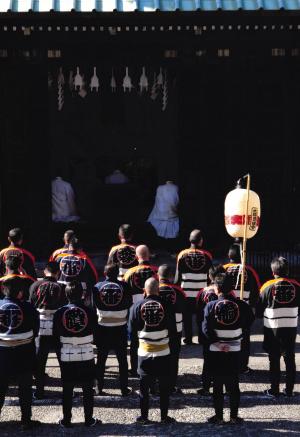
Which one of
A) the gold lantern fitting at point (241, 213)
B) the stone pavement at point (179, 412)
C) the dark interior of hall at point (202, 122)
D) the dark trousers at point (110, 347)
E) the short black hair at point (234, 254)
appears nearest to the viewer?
the stone pavement at point (179, 412)

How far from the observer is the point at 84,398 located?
8.17m

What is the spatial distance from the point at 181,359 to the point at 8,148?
228 inches

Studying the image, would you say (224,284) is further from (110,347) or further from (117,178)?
(117,178)

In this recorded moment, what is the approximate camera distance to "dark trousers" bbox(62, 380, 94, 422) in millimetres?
8141

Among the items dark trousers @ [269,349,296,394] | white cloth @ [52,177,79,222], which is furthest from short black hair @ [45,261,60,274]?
white cloth @ [52,177,79,222]

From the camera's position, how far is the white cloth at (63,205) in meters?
16.5

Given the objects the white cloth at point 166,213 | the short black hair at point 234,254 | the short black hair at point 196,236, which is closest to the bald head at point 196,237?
the short black hair at point 196,236

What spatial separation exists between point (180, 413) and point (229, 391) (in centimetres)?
76

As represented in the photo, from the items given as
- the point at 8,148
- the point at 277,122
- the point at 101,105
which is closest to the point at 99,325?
the point at 8,148

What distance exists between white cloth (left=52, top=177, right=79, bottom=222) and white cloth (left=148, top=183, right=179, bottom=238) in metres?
1.90

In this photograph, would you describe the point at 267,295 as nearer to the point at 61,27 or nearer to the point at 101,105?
the point at 61,27

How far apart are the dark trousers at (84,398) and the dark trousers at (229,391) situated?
55.9 inches

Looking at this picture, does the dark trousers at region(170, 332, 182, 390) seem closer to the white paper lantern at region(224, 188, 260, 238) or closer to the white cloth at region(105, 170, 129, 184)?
the white paper lantern at region(224, 188, 260, 238)

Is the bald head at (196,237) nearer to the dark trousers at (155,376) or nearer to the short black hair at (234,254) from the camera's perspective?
the short black hair at (234,254)
